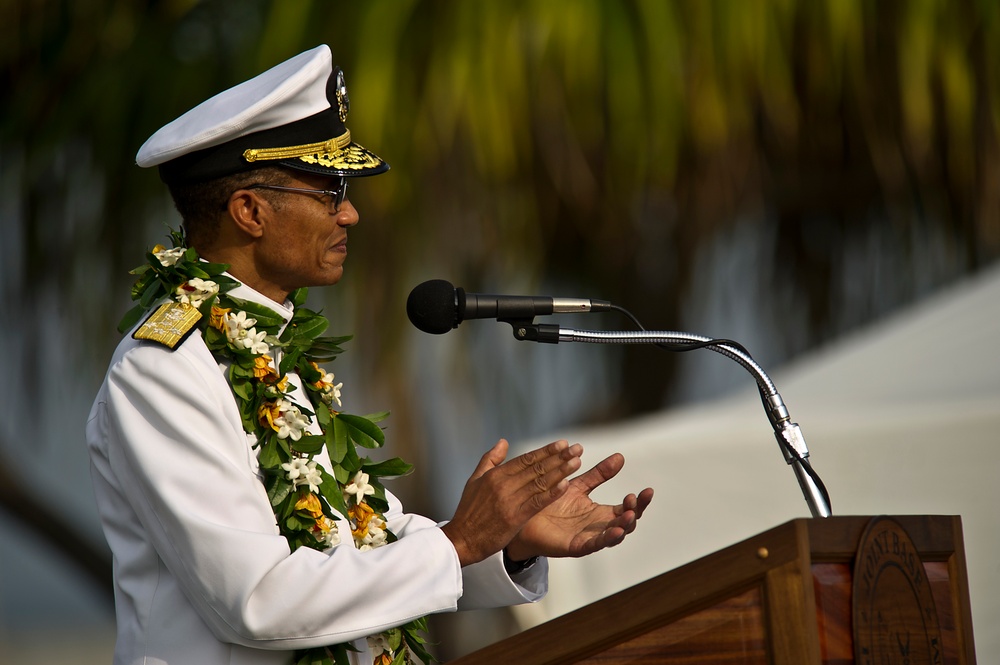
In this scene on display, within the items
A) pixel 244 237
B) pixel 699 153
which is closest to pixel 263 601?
pixel 244 237

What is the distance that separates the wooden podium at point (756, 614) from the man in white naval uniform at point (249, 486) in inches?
8.7

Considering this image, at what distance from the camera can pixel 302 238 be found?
6.36ft

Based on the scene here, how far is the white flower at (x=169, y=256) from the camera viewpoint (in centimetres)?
195

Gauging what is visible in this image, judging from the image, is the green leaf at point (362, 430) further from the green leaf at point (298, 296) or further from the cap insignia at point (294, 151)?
the cap insignia at point (294, 151)

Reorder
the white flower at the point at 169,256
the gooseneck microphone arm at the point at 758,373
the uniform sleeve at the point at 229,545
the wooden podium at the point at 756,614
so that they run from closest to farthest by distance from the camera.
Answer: the wooden podium at the point at 756,614
the uniform sleeve at the point at 229,545
the gooseneck microphone arm at the point at 758,373
the white flower at the point at 169,256

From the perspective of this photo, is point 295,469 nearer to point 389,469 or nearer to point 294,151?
point 389,469

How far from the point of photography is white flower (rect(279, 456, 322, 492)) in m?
1.81

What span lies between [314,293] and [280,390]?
3.73 metres

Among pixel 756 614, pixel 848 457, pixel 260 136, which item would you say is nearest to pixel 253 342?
pixel 260 136

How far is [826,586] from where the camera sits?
1458 mm

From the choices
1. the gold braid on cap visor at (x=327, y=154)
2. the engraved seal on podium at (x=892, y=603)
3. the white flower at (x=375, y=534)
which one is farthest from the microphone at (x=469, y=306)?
the engraved seal on podium at (x=892, y=603)

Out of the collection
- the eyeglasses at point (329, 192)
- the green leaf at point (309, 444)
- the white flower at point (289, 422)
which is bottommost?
the green leaf at point (309, 444)

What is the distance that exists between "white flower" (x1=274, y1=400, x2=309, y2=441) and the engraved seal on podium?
34.7 inches

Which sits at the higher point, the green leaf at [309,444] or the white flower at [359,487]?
the green leaf at [309,444]
